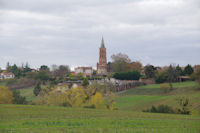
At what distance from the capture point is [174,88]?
8850 cm

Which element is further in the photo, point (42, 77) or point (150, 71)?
point (150, 71)

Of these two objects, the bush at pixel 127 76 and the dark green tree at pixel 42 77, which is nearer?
the dark green tree at pixel 42 77

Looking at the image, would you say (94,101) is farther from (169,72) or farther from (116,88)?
(169,72)

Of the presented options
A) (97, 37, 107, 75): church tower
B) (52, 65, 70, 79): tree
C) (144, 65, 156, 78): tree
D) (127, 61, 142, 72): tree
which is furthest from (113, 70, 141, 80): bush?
(97, 37, 107, 75): church tower

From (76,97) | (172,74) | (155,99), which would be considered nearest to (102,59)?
(172,74)

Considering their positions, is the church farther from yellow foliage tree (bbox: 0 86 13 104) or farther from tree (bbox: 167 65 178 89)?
yellow foliage tree (bbox: 0 86 13 104)

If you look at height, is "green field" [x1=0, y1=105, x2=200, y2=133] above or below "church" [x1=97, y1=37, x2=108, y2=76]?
below

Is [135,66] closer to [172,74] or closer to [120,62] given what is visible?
[120,62]

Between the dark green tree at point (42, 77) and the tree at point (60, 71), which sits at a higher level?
the tree at point (60, 71)

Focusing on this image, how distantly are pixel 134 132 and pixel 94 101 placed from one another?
4256 centimetres

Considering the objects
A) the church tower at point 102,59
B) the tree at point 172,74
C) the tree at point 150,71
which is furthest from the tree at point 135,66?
the tree at point 172,74

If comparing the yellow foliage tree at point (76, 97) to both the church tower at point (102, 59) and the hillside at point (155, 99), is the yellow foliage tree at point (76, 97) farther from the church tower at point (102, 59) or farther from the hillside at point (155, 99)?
the church tower at point (102, 59)

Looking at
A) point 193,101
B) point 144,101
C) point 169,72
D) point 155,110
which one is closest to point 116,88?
point 169,72

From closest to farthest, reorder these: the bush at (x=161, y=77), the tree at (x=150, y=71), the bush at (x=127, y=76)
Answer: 1. the bush at (x=161, y=77)
2. the bush at (x=127, y=76)
3. the tree at (x=150, y=71)
